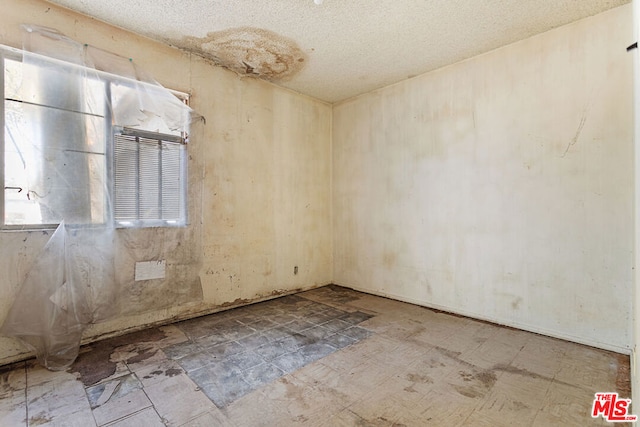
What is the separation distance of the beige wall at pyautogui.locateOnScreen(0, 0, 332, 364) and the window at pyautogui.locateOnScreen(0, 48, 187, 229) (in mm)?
216

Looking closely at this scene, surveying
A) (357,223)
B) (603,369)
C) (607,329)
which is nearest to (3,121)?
(357,223)

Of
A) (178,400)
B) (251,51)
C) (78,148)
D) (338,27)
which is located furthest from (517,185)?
(78,148)

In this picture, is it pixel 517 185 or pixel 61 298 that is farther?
pixel 517 185

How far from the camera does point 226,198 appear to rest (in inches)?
138

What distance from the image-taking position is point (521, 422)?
64.3 inches

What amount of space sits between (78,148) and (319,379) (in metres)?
2.67

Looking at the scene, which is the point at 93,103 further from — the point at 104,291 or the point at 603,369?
the point at 603,369

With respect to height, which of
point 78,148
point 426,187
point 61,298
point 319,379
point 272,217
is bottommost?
point 319,379

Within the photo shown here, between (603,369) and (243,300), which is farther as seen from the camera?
(243,300)

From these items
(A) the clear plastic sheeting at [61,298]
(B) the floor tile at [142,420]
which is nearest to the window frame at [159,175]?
(A) the clear plastic sheeting at [61,298]

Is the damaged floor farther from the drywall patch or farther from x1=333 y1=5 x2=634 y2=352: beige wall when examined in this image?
the drywall patch

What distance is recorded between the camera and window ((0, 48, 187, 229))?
7.24 feet

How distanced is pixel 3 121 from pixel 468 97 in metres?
4.24

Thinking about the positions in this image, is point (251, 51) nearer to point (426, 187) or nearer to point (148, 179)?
point (148, 179)
